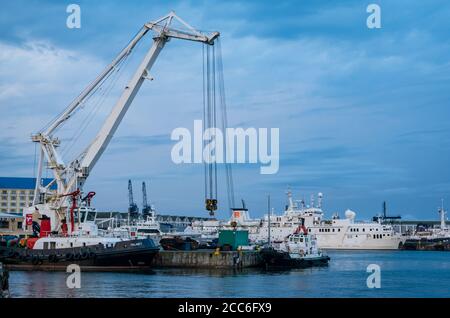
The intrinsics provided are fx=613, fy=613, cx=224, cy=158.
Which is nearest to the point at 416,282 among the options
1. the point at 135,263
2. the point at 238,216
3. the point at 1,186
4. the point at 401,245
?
the point at 135,263

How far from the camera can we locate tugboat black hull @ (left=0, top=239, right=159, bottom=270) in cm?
3769

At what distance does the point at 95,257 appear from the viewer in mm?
37625

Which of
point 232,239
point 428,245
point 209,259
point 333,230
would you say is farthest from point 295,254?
point 428,245

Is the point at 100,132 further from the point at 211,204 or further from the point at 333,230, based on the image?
the point at 333,230

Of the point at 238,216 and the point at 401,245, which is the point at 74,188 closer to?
the point at 238,216

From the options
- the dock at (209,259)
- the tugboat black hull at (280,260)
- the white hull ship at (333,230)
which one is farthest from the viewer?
the white hull ship at (333,230)

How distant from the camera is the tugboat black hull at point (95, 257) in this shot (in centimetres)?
3769

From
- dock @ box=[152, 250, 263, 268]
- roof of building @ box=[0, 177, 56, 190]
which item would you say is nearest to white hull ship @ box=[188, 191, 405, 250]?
roof of building @ box=[0, 177, 56, 190]

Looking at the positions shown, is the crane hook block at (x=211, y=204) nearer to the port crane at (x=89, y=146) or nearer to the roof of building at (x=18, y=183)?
the port crane at (x=89, y=146)

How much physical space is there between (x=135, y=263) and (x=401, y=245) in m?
69.0

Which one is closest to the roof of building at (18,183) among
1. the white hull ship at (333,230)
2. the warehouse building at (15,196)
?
the warehouse building at (15,196)

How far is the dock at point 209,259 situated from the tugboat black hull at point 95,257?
4778 millimetres

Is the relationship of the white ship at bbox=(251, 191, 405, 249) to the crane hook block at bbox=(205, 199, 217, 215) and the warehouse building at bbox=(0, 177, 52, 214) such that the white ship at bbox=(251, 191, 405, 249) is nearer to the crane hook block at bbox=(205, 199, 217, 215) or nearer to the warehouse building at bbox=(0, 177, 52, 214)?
the warehouse building at bbox=(0, 177, 52, 214)

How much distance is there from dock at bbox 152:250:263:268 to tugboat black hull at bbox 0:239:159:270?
4.78m
